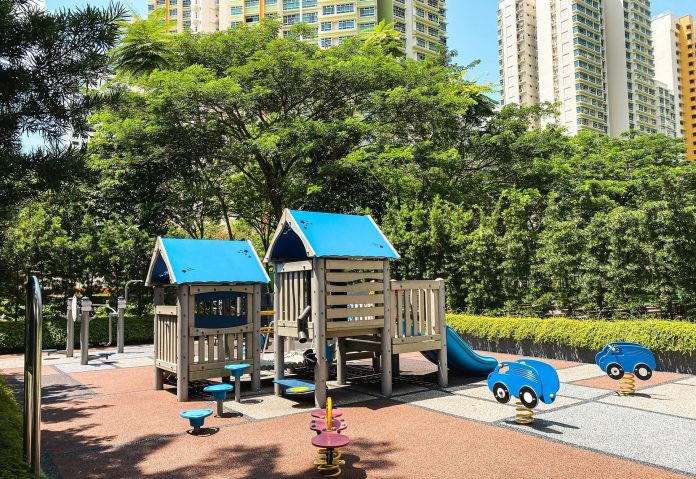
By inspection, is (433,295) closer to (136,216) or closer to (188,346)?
(188,346)

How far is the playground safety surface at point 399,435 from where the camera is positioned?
5.02 metres

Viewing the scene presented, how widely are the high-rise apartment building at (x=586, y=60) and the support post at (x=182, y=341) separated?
87178mm

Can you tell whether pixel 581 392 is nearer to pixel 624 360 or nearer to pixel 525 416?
pixel 624 360

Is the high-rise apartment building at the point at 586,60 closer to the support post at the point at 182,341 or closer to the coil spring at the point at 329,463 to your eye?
the support post at the point at 182,341

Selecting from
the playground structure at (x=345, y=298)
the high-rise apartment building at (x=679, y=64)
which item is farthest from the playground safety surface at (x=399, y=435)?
the high-rise apartment building at (x=679, y=64)

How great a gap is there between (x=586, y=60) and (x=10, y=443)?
102 metres

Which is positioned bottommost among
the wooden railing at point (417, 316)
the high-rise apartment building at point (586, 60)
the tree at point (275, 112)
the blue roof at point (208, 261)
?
the wooden railing at point (417, 316)

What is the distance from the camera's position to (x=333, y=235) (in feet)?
28.2

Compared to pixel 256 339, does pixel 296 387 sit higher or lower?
lower

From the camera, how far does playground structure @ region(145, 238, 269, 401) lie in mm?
8531

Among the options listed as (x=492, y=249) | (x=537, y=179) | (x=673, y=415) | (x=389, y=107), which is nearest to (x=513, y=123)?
(x=537, y=179)

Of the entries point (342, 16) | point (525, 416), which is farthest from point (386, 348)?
point (342, 16)

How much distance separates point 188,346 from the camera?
28.0ft

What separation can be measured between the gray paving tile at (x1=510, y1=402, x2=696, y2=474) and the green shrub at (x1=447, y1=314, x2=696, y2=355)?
362 centimetres
